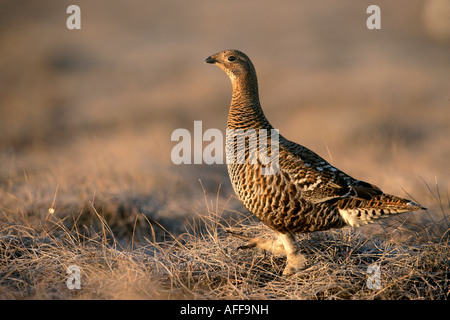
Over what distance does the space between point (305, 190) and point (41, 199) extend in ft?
16.2

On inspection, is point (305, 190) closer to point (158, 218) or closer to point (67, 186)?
point (158, 218)

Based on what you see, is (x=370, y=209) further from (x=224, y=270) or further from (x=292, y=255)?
(x=224, y=270)

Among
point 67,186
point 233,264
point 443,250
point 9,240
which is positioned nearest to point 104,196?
point 67,186

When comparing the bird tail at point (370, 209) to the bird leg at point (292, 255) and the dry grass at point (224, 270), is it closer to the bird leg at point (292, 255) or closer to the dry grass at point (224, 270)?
the dry grass at point (224, 270)

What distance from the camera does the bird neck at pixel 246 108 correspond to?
5.35m

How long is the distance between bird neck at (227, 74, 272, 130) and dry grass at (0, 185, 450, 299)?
1.46 meters

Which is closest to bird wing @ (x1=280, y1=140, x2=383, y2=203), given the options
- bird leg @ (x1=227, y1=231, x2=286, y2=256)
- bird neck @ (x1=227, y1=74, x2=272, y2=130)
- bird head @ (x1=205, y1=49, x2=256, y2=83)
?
bird neck @ (x1=227, y1=74, x2=272, y2=130)

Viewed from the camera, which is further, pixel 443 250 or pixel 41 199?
pixel 41 199

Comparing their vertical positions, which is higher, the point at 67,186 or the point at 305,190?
the point at 305,190

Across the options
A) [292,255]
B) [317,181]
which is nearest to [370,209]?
[317,181]

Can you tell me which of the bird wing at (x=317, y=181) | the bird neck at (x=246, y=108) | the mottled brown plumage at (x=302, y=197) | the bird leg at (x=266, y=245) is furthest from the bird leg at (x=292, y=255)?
the bird neck at (x=246, y=108)

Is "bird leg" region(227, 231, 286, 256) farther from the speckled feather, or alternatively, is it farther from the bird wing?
the bird wing

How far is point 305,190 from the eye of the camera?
493 centimetres

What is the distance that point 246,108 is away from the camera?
544cm
